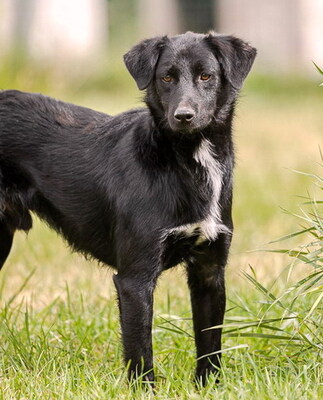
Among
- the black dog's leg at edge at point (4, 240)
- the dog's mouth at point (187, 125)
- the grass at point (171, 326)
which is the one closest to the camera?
the grass at point (171, 326)

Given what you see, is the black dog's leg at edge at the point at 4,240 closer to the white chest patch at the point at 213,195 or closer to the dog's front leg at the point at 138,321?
the dog's front leg at the point at 138,321

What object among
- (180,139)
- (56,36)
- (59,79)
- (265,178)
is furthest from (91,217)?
(56,36)

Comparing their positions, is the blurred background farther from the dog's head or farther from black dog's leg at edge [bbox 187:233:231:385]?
black dog's leg at edge [bbox 187:233:231:385]

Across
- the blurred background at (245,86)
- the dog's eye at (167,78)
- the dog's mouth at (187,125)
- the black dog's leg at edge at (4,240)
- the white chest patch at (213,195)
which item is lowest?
the blurred background at (245,86)

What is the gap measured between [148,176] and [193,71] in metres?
0.52

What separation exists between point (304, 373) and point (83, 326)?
139cm

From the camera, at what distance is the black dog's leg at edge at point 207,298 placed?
4117mm

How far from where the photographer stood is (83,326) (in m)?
4.62

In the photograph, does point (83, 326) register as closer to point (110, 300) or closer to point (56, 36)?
point (110, 300)

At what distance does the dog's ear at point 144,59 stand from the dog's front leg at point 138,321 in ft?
2.96

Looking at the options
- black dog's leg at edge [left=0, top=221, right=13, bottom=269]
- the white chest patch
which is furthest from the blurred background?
black dog's leg at edge [left=0, top=221, right=13, bottom=269]

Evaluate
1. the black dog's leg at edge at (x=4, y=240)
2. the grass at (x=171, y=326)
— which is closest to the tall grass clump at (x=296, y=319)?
the grass at (x=171, y=326)

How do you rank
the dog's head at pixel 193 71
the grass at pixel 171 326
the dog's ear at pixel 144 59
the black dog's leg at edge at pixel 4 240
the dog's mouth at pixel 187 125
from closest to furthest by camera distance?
the grass at pixel 171 326 < the dog's mouth at pixel 187 125 < the dog's head at pixel 193 71 < the dog's ear at pixel 144 59 < the black dog's leg at edge at pixel 4 240

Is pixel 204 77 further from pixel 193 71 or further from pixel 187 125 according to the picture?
pixel 187 125
